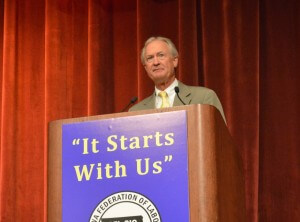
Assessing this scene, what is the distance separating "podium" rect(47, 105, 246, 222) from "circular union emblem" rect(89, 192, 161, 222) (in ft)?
0.37

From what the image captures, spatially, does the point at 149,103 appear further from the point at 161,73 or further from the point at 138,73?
the point at 138,73

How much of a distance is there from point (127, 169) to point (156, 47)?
1072 mm

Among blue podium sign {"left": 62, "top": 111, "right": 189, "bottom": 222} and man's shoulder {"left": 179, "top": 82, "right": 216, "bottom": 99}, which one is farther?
man's shoulder {"left": 179, "top": 82, "right": 216, "bottom": 99}

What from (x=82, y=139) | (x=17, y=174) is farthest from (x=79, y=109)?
(x=82, y=139)

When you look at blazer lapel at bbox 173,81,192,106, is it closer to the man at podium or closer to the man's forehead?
the man at podium

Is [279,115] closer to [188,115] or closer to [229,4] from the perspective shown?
[229,4]

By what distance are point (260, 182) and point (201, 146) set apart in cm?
145

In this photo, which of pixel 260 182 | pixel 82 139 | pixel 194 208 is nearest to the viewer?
pixel 194 208

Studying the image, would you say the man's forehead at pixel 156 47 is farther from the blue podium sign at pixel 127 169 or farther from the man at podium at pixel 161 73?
the blue podium sign at pixel 127 169

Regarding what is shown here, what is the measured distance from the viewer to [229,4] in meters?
3.24

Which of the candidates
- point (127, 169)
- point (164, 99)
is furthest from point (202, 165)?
point (164, 99)

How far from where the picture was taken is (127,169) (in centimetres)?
170

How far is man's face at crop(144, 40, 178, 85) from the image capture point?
263 cm

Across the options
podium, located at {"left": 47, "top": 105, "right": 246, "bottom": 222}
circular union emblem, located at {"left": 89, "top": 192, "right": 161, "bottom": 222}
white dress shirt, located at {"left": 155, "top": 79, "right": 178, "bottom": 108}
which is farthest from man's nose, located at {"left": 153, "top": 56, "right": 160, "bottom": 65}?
circular union emblem, located at {"left": 89, "top": 192, "right": 161, "bottom": 222}
